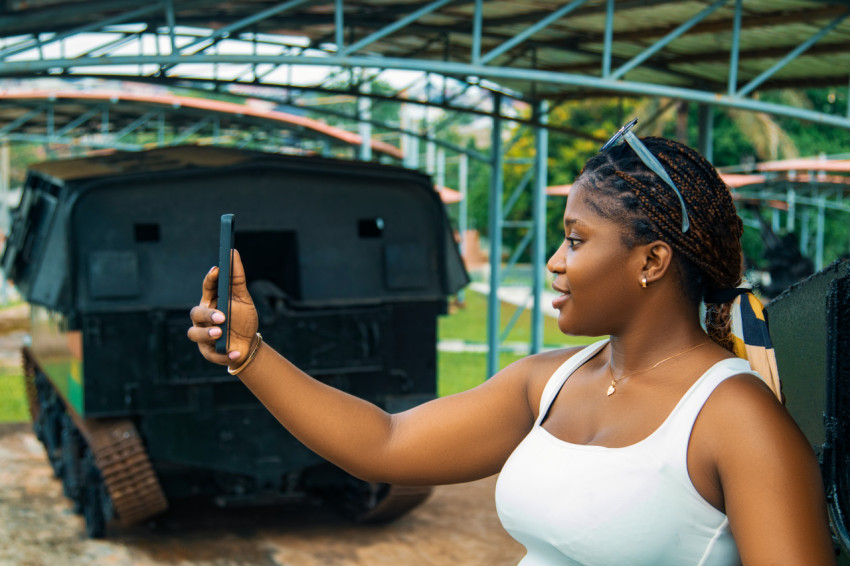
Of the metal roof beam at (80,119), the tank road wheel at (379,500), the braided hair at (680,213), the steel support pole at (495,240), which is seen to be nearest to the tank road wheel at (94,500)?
the tank road wheel at (379,500)

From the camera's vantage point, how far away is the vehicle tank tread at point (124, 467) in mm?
6406

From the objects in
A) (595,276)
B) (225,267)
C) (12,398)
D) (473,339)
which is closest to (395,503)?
(225,267)

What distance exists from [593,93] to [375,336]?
5.74 meters

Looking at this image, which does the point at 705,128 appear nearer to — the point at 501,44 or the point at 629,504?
the point at 501,44

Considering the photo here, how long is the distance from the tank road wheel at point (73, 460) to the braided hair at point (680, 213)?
254 inches

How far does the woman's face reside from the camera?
5.67 ft

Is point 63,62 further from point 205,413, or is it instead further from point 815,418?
point 815,418

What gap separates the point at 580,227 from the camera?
1.78 meters

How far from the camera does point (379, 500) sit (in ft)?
24.2

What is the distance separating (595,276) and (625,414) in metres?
0.24

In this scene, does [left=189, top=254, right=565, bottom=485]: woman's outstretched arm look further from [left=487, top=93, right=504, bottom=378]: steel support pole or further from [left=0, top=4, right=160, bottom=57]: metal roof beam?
[left=487, top=93, right=504, bottom=378]: steel support pole

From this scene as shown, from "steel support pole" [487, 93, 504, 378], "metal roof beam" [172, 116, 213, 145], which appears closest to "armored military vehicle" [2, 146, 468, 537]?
"steel support pole" [487, 93, 504, 378]

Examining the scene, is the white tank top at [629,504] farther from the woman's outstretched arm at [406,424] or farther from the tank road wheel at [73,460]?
the tank road wheel at [73,460]

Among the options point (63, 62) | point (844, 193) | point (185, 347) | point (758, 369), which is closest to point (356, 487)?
point (185, 347)
